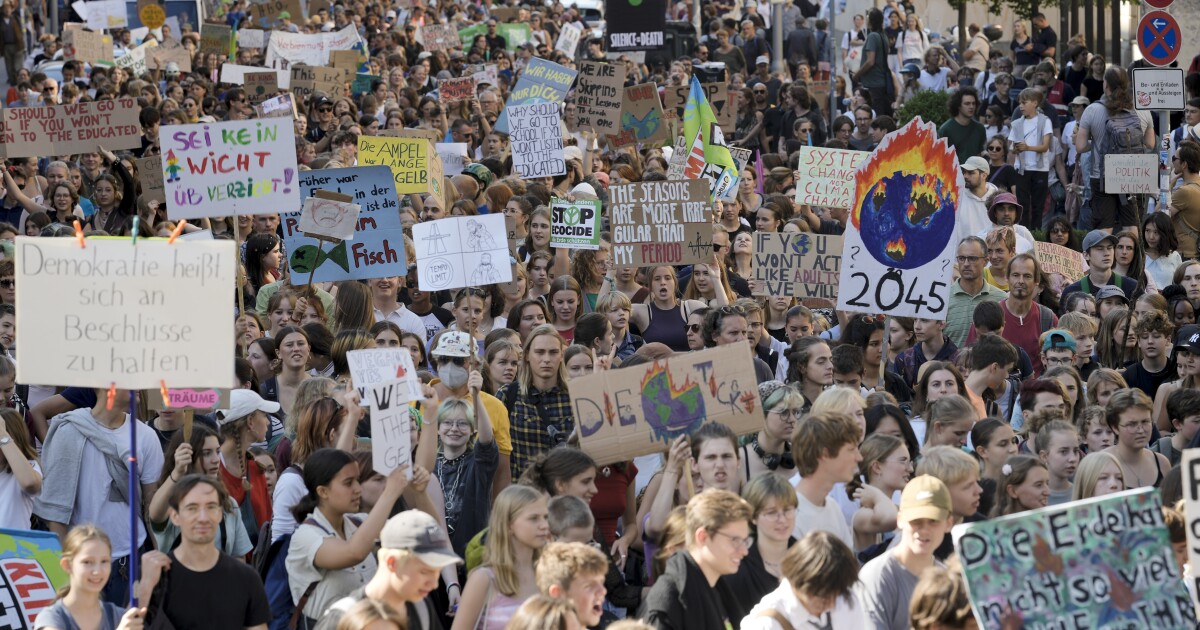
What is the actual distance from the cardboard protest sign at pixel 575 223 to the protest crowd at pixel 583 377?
30 millimetres

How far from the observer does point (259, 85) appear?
2308 centimetres

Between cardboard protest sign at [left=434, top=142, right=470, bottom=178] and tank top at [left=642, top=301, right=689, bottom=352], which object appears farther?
cardboard protest sign at [left=434, top=142, right=470, bottom=178]

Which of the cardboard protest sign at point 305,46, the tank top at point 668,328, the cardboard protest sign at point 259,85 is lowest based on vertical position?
the tank top at point 668,328

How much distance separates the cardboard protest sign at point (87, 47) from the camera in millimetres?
25578

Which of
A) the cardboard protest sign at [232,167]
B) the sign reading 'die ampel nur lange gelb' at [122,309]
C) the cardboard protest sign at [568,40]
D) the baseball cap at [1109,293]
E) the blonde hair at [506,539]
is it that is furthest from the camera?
the cardboard protest sign at [568,40]

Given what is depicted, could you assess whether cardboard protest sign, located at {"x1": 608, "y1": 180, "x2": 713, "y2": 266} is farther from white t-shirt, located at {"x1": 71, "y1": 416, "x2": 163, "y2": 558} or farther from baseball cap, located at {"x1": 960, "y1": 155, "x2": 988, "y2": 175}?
white t-shirt, located at {"x1": 71, "y1": 416, "x2": 163, "y2": 558}

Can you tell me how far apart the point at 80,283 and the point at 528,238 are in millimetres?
8080

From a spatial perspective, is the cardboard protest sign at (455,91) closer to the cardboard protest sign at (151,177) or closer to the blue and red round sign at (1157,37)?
the cardboard protest sign at (151,177)

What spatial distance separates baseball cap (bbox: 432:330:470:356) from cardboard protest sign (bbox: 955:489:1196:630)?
192 inches

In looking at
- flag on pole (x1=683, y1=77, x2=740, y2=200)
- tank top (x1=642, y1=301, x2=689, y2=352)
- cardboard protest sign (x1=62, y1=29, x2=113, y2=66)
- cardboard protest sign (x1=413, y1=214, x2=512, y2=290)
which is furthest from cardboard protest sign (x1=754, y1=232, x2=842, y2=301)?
cardboard protest sign (x1=62, y1=29, x2=113, y2=66)

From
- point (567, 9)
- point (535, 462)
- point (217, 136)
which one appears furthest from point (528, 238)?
point (567, 9)

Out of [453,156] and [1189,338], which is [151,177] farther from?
[1189,338]

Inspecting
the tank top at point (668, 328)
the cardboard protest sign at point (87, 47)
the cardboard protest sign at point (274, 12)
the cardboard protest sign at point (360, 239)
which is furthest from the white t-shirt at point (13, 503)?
the cardboard protest sign at point (274, 12)

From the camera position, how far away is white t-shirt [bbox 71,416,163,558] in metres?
8.45
